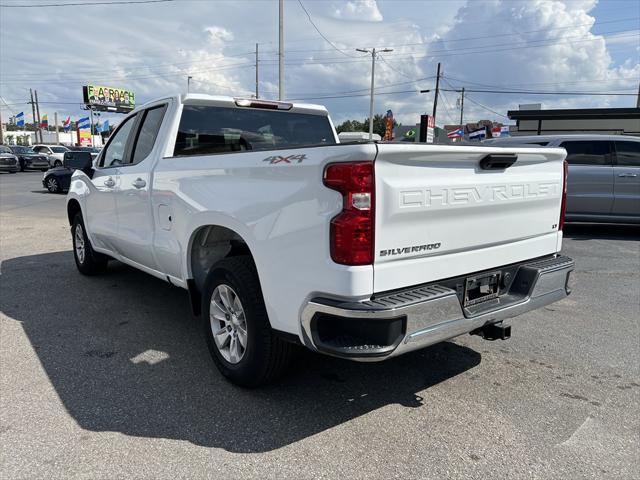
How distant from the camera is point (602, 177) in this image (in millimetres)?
9398

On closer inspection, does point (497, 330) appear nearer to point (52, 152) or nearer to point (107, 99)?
point (52, 152)

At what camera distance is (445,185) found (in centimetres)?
277

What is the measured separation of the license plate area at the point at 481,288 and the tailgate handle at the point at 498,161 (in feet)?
2.15

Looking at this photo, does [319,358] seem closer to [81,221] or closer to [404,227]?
[404,227]

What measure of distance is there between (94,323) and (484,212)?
142 inches

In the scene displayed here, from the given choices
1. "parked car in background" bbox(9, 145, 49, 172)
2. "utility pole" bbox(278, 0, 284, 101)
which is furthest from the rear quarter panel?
"parked car in background" bbox(9, 145, 49, 172)

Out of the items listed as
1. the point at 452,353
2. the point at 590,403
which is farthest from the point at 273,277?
the point at 590,403

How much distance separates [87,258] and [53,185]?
50.1 feet

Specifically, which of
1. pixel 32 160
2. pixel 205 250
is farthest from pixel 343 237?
pixel 32 160

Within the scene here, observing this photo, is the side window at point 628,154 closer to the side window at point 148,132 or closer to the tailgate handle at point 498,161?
the tailgate handle at point 498,161

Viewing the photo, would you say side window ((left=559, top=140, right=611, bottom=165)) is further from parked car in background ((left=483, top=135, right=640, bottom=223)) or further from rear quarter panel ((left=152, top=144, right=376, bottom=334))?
rear quarter panel ((left=152, top=144, right=376, bottom=334))

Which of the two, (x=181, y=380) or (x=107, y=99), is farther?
(x=107, y=99)

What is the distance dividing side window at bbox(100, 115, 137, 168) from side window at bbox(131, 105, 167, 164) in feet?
1.06

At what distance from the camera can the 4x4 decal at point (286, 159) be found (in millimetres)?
2646
